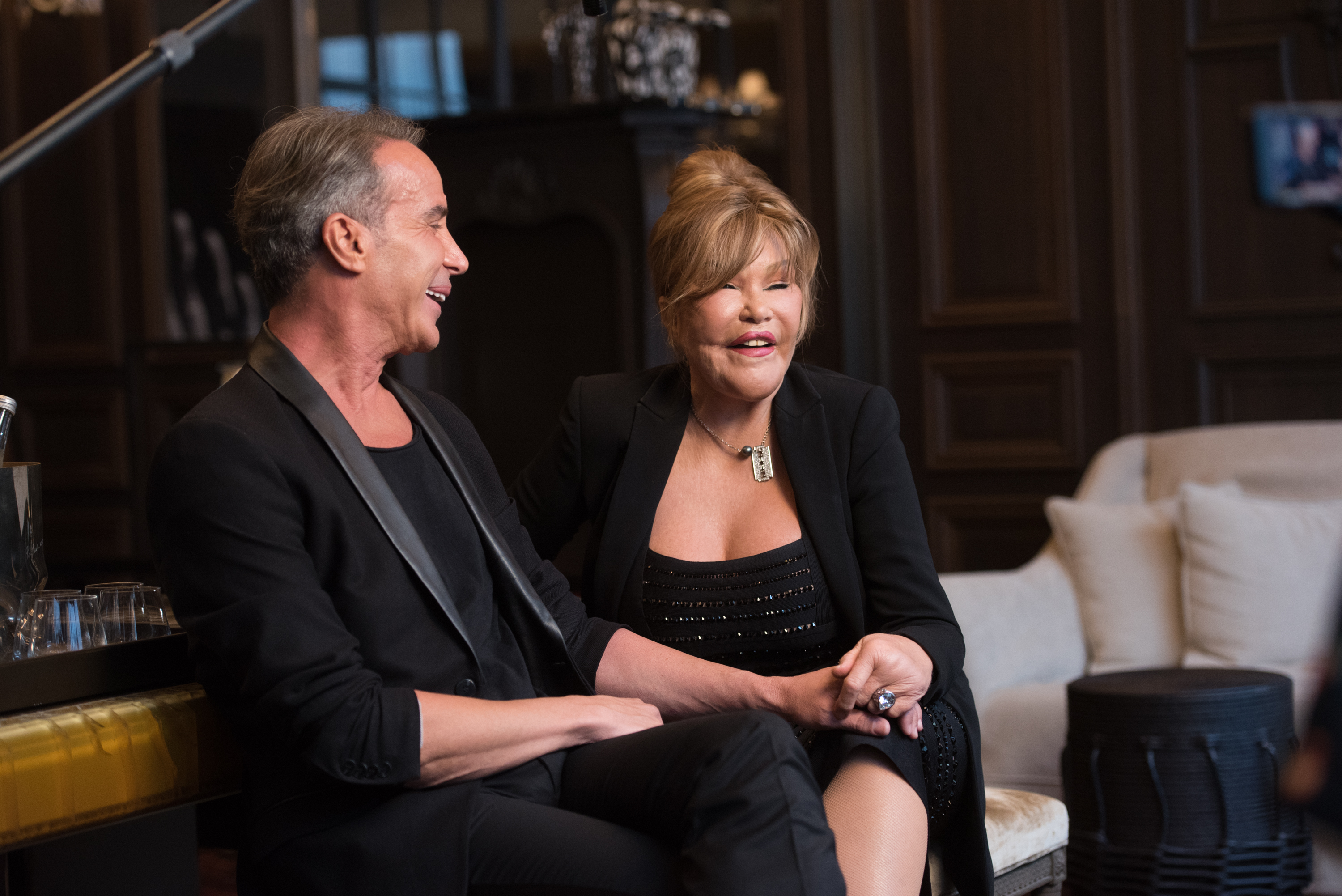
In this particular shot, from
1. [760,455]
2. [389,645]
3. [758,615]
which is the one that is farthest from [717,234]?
[389,645]

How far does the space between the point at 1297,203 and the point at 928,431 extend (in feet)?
14.4

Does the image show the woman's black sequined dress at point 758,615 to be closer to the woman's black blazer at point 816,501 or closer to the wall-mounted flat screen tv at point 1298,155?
the woman's black blazer at point 816,501

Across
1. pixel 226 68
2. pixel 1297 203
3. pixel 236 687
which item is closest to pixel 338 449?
pixel 236 687

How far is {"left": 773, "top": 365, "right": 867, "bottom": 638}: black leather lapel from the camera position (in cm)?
190

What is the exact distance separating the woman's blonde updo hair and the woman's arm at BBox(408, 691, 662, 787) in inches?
25.5

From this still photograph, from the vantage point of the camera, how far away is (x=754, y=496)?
201cm

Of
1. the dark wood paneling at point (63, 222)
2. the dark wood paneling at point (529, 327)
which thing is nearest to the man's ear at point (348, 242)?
the dark wood paneling at point (529, 327)

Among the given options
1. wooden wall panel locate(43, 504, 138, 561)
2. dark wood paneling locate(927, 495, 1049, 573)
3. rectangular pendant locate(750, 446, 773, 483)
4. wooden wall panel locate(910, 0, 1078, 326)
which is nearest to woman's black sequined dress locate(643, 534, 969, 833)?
rectangular pendant locate(750, 446, 773, 483)

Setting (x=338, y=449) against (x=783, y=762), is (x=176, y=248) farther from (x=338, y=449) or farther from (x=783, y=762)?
(x=783, y=762)

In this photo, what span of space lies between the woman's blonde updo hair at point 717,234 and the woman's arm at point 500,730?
Answer: 648mm

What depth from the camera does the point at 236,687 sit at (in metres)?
1.43

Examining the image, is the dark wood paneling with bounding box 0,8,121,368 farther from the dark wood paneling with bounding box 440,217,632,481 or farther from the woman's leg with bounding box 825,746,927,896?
the woman's leg with bounding box 825,746,927,896

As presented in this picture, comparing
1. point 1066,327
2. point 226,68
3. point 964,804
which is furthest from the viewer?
point 226,68

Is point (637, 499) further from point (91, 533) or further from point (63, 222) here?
point (63, 222)
